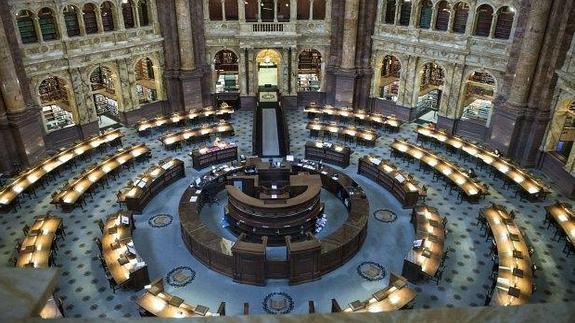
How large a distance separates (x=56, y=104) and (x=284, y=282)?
2101 centimetres

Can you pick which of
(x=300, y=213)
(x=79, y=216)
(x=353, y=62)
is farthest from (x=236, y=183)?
(x=353, y=62)

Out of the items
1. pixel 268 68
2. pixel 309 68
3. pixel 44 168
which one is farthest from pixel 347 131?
pixel 44 168

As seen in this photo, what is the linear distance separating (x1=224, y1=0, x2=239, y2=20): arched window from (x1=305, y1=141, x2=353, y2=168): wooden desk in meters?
13.5

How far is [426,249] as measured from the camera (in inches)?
604

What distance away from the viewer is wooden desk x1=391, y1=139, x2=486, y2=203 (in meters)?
19.9

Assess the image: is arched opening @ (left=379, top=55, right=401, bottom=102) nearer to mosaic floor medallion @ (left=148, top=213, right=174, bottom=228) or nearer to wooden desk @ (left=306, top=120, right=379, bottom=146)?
wooden desk @ (left=306, top=120, right=379, bottom=146)

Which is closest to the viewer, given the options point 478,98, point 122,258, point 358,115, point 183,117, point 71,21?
point 122,258

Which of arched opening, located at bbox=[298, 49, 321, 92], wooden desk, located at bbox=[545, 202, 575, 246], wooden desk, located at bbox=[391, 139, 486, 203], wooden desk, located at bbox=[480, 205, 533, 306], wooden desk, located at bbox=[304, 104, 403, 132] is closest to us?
wooden desk, located at bbox=[480, 205, 533, 306]

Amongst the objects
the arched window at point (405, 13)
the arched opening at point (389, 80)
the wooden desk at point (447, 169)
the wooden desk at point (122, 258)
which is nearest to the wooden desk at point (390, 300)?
the wooden desk at point (122, 258)

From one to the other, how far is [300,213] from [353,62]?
15652mm

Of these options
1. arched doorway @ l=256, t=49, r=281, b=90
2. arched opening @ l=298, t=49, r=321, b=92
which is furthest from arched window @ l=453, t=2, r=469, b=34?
arched doorway @ l=256, t=49, r=281, b=90

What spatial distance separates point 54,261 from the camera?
A: 52.4ft

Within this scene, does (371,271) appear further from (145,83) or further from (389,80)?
(145,83)

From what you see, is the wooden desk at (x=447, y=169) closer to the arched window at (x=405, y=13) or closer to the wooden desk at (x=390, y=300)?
the wooden desk at (x=390, y=300)
